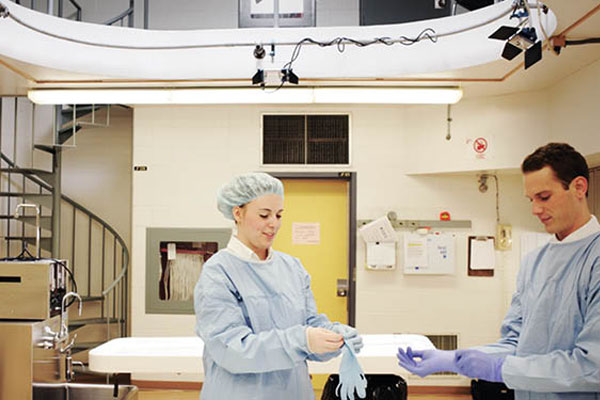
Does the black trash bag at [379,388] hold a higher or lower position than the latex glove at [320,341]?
lower

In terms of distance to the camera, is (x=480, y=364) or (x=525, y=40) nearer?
(x=480, y=364)

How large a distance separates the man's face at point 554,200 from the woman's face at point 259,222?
0.89 m

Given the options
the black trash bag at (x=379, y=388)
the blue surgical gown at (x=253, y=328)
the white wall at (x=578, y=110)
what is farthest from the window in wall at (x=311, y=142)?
the blue surgical gown at (x=253, y=328)

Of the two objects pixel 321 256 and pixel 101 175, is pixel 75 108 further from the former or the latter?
pixel 321 256

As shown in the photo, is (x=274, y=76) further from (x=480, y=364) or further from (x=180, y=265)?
(x=180, y=265)

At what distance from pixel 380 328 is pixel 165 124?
2.69 metres

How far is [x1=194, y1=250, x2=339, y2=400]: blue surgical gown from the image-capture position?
1499 millimetres

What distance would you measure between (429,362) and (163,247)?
3.07 metres

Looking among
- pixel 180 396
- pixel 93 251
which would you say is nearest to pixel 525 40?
pixel 180 396

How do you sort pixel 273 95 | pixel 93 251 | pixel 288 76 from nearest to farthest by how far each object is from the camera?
pixel 288 76, pixel 273 95, pixel 93 251

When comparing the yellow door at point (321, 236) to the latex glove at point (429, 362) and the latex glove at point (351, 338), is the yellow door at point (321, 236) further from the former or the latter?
the latex glove at point (351, 338)

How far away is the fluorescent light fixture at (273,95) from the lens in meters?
3.35

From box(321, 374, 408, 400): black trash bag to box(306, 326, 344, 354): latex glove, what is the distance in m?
0.94

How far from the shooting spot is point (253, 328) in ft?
5.30
